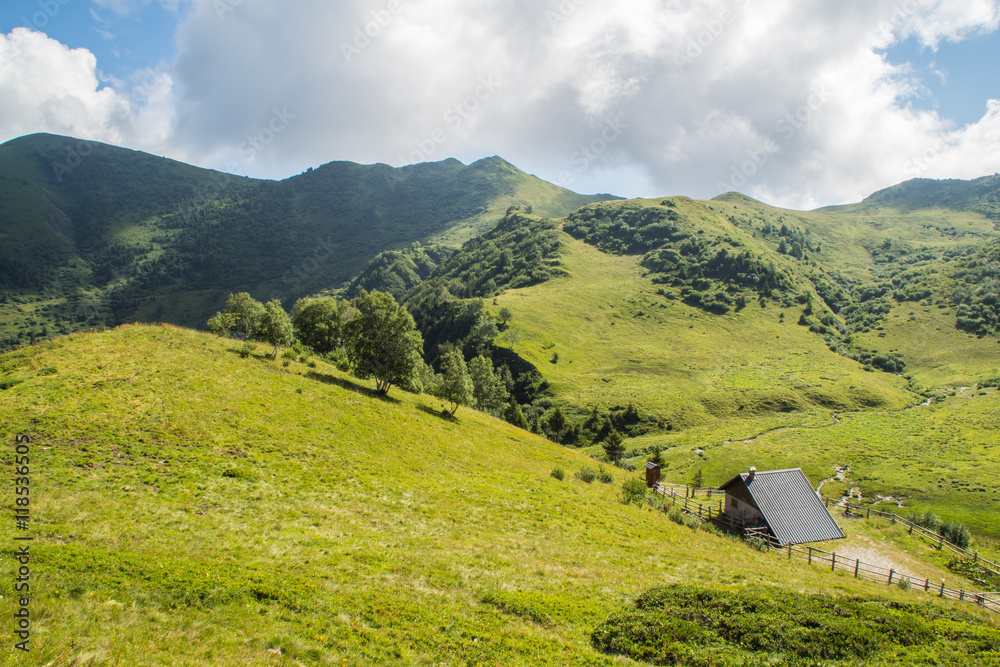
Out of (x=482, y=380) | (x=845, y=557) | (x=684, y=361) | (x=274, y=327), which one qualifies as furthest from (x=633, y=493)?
(x=684, y=361)

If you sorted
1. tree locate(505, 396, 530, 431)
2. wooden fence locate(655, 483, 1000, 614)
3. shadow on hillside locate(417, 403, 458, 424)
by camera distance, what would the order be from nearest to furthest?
wooden fence locate(655, 483, 1000, 614), shadow on hillside locate(417, 403, 458, 424), tree locate(505, 396, 530, 431)

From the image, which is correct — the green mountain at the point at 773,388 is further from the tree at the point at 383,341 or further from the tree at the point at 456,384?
the tree at the point at 383,341

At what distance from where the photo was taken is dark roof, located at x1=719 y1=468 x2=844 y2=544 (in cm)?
4088

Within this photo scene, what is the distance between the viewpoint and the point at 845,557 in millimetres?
35750

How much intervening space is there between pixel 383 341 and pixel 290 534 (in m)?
31.8

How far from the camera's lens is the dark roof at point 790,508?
40875 millimetres

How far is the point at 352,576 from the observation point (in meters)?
15.8

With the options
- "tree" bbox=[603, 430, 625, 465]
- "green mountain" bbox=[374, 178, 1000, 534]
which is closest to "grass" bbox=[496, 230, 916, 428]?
"green mountain" bbox=[374, 178, 1000, 534]

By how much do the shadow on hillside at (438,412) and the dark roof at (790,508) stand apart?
101ft

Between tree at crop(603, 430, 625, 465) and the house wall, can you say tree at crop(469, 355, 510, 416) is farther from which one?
the house wall

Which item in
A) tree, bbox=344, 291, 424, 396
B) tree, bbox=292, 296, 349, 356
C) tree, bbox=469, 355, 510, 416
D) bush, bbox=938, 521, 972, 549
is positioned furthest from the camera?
tree, bbox=469, 355, 510, 416

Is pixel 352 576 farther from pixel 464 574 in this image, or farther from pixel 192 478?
pixel 192 478

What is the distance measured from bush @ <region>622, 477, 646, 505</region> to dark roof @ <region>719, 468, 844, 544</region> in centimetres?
1087

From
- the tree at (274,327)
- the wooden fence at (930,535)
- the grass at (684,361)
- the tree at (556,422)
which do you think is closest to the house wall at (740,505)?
the wooden fence at (930,535)
